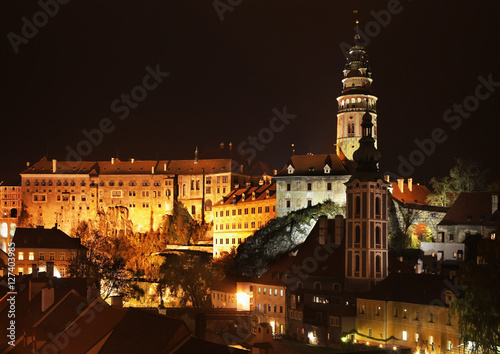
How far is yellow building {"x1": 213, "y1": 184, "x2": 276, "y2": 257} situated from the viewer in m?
85.2

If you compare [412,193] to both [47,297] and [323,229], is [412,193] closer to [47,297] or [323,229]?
[323,229]

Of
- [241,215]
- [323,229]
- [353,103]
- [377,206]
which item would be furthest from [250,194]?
[377,206]

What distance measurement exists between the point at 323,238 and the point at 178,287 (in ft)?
78.3

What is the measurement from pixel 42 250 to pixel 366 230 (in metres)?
36.5

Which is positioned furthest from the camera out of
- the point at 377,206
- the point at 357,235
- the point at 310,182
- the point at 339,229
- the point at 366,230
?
the point at 310,182

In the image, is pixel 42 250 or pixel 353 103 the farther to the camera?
pixel 353 103

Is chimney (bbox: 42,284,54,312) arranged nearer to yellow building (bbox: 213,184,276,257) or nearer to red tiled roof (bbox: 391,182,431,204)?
red tiled roof (bbox: 391,182,431,204)

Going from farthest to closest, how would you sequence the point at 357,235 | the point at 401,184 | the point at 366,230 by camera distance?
the point at 401,184 < the point at 357,235 < the point at 366,230

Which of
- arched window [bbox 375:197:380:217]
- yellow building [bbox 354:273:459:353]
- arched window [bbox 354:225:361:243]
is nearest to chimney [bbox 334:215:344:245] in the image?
arched window [bbox 354:225:361:243]

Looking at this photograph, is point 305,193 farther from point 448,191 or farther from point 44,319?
point 44,319

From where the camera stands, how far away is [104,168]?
416ft

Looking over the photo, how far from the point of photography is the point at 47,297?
28.5 m

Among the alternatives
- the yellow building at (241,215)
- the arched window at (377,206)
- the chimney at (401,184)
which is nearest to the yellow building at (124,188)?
the yellow building at (241,215)

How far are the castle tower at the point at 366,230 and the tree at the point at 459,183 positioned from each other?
2630 cm
